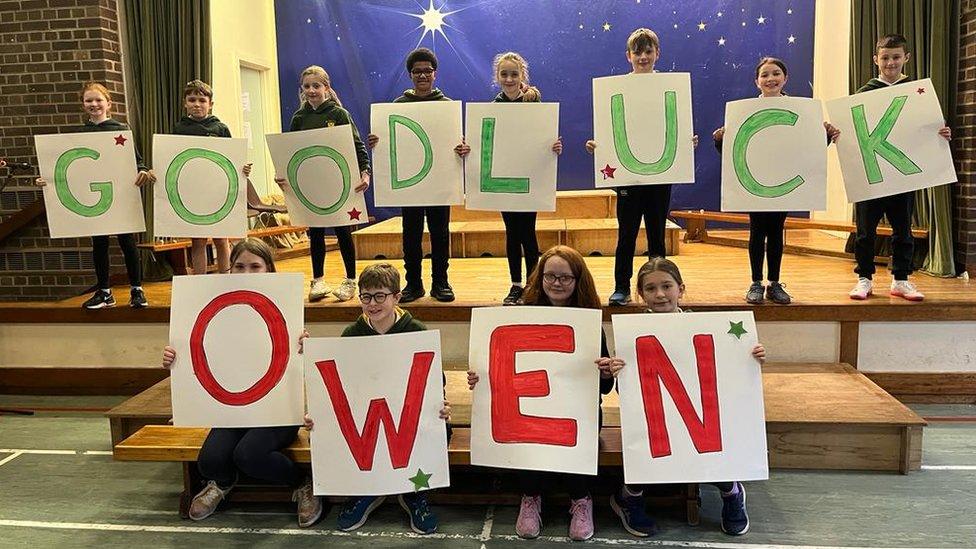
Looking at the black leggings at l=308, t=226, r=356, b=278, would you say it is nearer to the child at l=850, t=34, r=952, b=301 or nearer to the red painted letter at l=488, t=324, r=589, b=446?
the red painted letter at l=488, t=324, r=589, b=446

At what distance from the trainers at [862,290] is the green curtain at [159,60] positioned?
3974mm

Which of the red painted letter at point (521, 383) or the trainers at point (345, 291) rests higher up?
the trainers at point (345, 291)

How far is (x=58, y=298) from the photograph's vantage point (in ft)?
13.7

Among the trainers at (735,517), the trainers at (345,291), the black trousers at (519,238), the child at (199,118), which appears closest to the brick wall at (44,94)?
the child at (199,118)

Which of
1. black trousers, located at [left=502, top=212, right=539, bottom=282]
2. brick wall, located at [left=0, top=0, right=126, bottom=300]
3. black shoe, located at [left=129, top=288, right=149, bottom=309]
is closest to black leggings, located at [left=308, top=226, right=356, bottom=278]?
black trousers, located at [left=502, top=212, right=539, bottom=282]

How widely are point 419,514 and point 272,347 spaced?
71cm

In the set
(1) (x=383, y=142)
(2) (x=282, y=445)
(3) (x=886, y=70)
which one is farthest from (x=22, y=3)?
(3) (x=886, y=70)

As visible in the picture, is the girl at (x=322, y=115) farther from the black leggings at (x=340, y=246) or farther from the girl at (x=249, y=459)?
the girl at (x=249, y=459)

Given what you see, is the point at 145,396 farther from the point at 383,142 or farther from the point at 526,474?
the point at 526,474

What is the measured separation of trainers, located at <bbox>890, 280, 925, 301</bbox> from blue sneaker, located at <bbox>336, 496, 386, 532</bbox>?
8.48 feet

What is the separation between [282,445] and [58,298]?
8.72 ft

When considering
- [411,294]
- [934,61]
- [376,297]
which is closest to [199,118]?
[411,294]

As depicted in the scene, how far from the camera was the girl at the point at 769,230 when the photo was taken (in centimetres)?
308

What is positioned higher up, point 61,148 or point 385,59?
Answer: point 385,59
